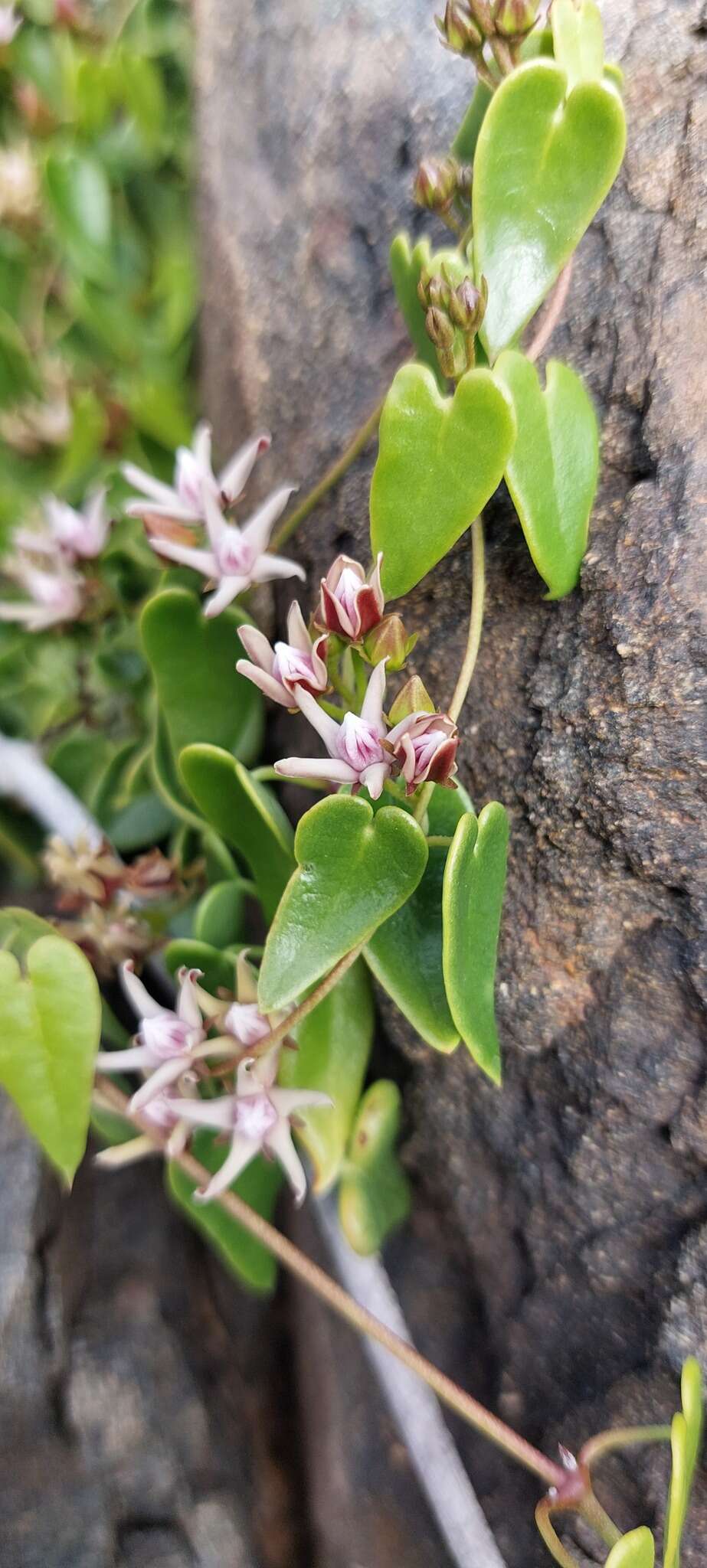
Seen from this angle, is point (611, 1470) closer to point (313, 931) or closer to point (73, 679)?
point (313, 931)

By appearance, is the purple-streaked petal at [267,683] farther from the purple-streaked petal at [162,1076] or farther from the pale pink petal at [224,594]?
the purple-streaked petal at [162,1076]

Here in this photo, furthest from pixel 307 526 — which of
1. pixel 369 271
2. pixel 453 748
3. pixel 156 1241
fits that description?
pixel 156 1241

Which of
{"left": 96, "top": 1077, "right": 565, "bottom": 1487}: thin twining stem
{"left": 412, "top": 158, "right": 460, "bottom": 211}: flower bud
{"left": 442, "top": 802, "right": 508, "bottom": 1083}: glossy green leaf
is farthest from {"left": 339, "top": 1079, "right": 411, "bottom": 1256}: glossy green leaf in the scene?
{"left": 412, "top": 158, "right": 460, "bottom": 211}: flower bud

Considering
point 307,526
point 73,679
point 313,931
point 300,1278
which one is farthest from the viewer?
point 73,679

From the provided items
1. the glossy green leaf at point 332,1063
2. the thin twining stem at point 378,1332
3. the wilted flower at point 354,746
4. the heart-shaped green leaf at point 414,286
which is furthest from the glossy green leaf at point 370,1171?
the heart-shaped green leaf at point 414,286

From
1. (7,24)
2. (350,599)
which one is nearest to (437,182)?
(350,599)

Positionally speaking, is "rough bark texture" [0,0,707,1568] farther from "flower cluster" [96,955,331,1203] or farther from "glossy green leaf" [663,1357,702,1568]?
"flower cluster" [96,955,331,1203]

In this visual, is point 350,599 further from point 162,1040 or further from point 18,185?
point 18,185
